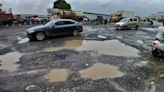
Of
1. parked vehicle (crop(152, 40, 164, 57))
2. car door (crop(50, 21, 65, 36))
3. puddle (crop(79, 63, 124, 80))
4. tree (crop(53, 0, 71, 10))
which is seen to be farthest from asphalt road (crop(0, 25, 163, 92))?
tree (crop(53, 0, 71, 10))

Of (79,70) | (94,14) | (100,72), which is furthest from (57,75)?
(94,14)

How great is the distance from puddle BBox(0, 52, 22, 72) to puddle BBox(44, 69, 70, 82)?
1.93m

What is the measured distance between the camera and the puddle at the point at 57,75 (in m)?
10.2

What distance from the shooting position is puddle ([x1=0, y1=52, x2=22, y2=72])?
1238 cm

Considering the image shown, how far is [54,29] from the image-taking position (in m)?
21.7

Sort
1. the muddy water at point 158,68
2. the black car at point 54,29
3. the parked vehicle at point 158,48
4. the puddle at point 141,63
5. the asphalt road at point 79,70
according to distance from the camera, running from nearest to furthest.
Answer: the asphalt road at point 79,70 → the muddy water at point 158,68 → the puddle at point 141,63 → the parked vehicle at point 158,48 → the black car at point 54,29

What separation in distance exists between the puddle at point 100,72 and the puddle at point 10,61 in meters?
3.27

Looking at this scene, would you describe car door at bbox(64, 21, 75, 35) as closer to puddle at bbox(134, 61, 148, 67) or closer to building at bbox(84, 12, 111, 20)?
puddle at bbox(134, 61, 148, 67)

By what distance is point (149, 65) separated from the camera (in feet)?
41.2

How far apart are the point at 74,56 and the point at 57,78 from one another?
12.9ft

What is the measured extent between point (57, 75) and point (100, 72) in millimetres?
1727

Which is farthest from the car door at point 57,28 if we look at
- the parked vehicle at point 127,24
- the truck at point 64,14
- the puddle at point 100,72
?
the truck at point 64,14

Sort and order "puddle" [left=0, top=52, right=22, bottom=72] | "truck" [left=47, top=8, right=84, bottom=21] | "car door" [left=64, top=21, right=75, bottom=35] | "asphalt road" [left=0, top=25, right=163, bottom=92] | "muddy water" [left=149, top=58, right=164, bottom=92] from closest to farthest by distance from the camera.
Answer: "asphalt road" [left=0, top=25, right=163, bottom=92] → "muddy water" [left=149, top=58, right=164, bottom=92] → "puddle" [left=0, top=52, right=22, bottom=72] → "car door" [left=64, top=21, right=75, bottom=35] → "truck" [left=47, top=8, right=84, bottom=21]

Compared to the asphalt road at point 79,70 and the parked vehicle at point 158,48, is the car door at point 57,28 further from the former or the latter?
the parked vehicle at point 158,48
